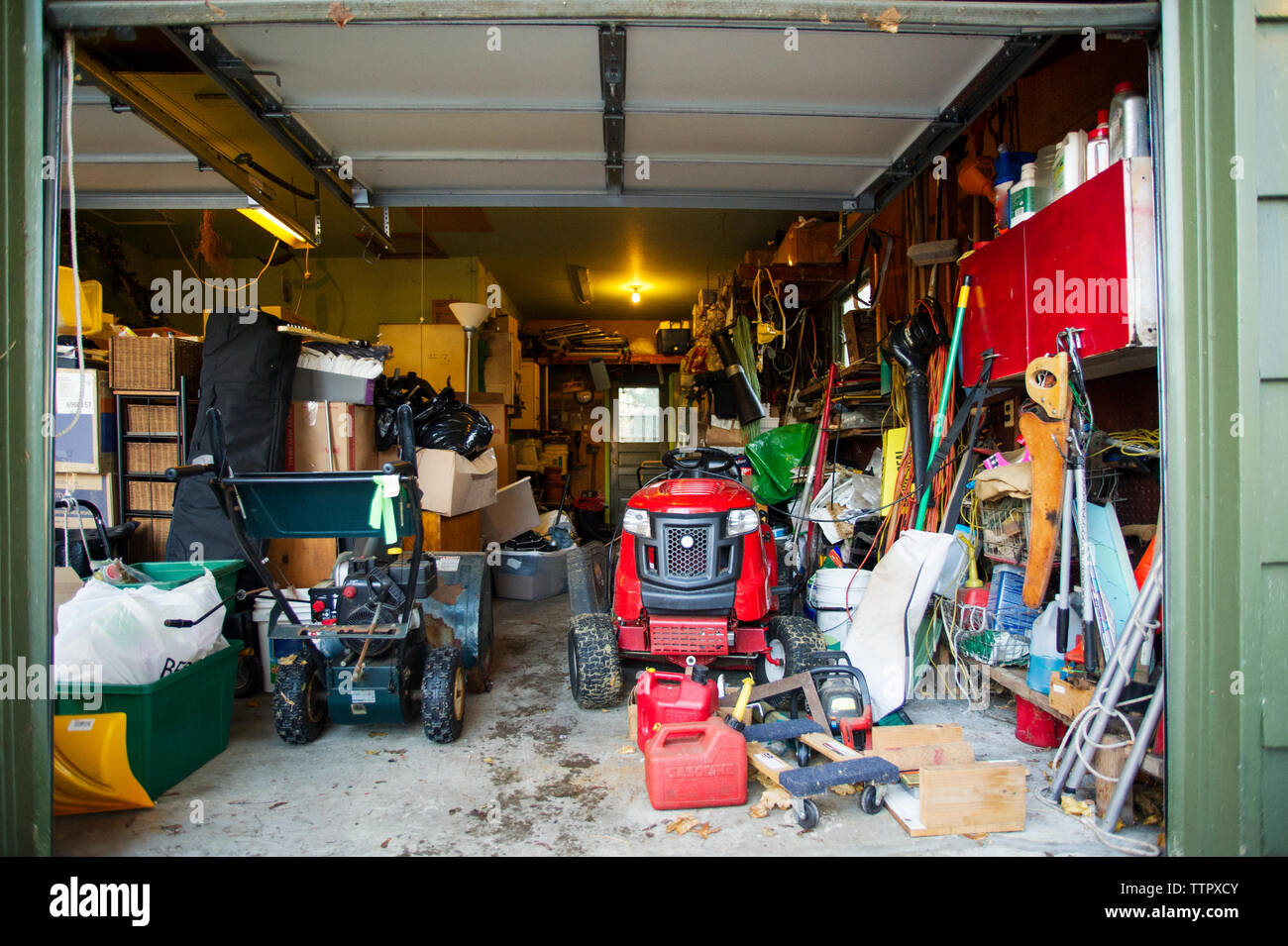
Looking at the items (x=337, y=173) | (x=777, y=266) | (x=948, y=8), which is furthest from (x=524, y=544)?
(x=948, y=8)

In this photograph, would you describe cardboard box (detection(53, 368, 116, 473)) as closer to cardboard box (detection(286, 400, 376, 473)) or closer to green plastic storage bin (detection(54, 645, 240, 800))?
cardboard box (detection(286, 400, 376, 473))

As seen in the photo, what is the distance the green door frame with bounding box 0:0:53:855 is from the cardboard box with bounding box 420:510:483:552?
2.75 meters

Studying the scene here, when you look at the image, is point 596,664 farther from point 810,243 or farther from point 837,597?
point 810,243

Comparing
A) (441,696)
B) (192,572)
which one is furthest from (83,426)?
(441,696)

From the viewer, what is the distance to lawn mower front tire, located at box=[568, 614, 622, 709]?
10.3ft

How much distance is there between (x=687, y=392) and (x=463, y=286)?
325 centimetres

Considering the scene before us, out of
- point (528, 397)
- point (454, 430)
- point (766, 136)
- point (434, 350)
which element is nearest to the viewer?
point (766, 136)

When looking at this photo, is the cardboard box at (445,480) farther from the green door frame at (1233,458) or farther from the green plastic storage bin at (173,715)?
the green door frame at (1233,458)

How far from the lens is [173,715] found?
8.15 feet

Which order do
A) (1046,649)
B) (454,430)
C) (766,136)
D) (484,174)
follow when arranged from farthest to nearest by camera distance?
(454,430), (484,174), (766,136), (1046,649)

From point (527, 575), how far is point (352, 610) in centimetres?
320

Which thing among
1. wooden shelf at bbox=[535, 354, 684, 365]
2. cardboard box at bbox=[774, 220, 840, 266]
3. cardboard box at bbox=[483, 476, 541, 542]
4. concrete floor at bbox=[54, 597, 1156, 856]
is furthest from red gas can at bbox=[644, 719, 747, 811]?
wooden shelf at bbox=[535, 354, 684, 365]

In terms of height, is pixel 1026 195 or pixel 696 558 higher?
pixel 1026 195

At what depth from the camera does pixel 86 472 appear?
405 centimetres
